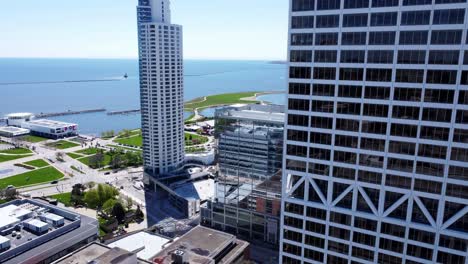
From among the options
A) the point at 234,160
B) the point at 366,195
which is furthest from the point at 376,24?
the point at 234,160

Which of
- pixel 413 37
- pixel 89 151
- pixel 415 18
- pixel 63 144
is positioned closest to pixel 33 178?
pixel 89 151

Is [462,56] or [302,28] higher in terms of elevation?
[302,28]

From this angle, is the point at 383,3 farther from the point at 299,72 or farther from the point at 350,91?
the point at 299,72

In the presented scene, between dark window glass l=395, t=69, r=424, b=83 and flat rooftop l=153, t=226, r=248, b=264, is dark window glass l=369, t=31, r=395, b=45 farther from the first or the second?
flat rooftop l=153, t=226, r=248, b=264

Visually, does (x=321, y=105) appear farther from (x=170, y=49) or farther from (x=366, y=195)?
(x=170, y=49)

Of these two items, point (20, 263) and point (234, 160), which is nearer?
point (20, 263)

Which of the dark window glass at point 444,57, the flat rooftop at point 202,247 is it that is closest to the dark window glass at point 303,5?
the dark window glass at point 444,57

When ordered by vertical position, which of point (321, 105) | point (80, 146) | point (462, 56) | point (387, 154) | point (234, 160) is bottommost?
point (80, 146)
